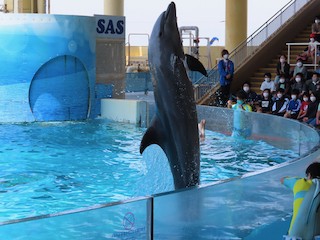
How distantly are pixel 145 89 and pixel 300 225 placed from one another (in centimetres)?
2104

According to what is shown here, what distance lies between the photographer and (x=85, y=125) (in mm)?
13789

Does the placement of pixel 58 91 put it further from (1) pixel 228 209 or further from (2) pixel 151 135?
(1) pixel 228 209

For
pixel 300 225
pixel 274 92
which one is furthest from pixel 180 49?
pixel 274 92

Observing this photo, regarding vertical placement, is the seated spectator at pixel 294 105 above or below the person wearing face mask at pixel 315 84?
below

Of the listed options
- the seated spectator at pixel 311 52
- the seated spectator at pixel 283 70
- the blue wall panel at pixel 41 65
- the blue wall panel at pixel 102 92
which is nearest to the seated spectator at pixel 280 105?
the seated spectator at pixel 283 70

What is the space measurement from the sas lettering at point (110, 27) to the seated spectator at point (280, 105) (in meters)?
6.65

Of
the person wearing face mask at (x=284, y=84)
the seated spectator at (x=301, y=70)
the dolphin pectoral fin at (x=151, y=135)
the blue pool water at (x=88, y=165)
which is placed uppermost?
the seated spectator at (x=301, y=70)

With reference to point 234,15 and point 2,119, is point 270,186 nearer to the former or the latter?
point 2,119

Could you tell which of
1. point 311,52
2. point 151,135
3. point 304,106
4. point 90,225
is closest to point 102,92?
point 304,106

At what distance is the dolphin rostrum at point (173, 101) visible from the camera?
4.11 meters

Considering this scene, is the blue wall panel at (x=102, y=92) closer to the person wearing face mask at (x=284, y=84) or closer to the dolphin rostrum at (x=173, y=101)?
the person wearing face mask at (x=284, y=84)

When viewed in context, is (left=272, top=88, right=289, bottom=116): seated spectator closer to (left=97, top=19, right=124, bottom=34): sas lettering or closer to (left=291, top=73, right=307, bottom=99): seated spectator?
(left=291, top=73, right=307, bottom=99): seated spectator

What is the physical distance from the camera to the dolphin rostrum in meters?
4.11

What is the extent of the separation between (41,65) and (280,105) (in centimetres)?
788
